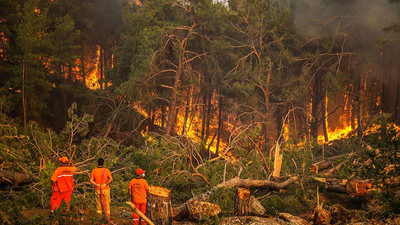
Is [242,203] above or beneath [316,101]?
beneath

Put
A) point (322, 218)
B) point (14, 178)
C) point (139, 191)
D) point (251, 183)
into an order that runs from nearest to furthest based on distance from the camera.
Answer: point (139, 191), point (322, 218), point (14, 178), point (251, 183)

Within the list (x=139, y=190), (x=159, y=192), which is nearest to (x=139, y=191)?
(x=139, y=190)

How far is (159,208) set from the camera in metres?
6.86

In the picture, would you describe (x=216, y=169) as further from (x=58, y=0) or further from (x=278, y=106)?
(x=58, y=0)

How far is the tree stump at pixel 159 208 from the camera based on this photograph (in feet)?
22.4

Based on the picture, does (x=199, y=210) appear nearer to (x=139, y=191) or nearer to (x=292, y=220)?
(x=139, y=191)

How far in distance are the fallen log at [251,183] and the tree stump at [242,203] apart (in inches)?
47.1

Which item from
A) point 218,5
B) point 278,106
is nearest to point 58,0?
point 218,5

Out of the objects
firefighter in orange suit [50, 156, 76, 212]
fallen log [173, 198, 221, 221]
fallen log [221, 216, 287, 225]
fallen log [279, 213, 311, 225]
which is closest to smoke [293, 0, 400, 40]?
fallen log [279, 213, 311, 225]

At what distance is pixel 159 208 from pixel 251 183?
4123 mm

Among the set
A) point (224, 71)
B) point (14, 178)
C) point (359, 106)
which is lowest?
point (14, 178)

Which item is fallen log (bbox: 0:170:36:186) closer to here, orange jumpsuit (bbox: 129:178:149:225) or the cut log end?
orange jumpsuit (bbox: 129:178:149:225)

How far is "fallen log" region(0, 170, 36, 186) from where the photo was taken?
859 centimetres

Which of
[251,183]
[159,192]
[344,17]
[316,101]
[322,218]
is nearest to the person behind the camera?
[159,192]
